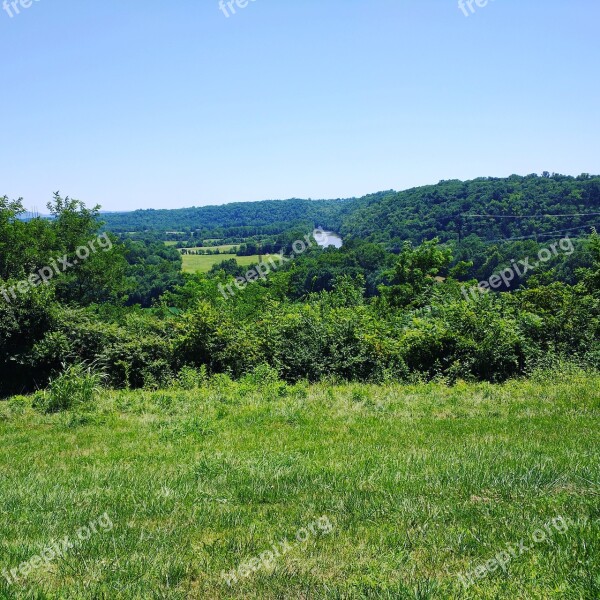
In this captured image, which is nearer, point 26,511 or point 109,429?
point 26,511

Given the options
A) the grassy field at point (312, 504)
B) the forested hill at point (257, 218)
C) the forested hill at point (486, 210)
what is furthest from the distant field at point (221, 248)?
the grassy field at point (312, 504)

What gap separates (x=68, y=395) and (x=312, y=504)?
8.46m

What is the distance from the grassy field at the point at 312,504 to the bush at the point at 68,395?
195 centimetres

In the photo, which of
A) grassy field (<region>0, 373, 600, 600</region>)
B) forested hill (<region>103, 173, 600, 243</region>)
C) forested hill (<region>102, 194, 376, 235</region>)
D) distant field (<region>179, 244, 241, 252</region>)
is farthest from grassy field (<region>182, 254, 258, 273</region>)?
grassy field (<region>0, 373, 600, 600</region>)

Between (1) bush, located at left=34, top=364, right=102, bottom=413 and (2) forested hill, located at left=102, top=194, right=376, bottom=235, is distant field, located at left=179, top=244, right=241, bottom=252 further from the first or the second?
(1) bush, located at left=34, top=364, right=102, bottom=413

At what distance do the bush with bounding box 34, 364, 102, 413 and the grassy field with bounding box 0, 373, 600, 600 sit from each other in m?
1.95

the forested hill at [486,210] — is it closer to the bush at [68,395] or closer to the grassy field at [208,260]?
the grassy field at [208,260]

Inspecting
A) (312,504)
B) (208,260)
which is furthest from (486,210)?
(312,504)

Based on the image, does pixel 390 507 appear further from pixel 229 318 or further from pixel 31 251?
pixel 31 251

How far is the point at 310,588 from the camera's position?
3.62 meters

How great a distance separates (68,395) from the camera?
1180 cm

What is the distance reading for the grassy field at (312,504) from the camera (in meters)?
3.72

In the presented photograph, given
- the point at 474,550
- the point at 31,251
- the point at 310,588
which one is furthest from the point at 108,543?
the point at 31,251

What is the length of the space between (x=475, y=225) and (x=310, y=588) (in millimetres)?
73552
